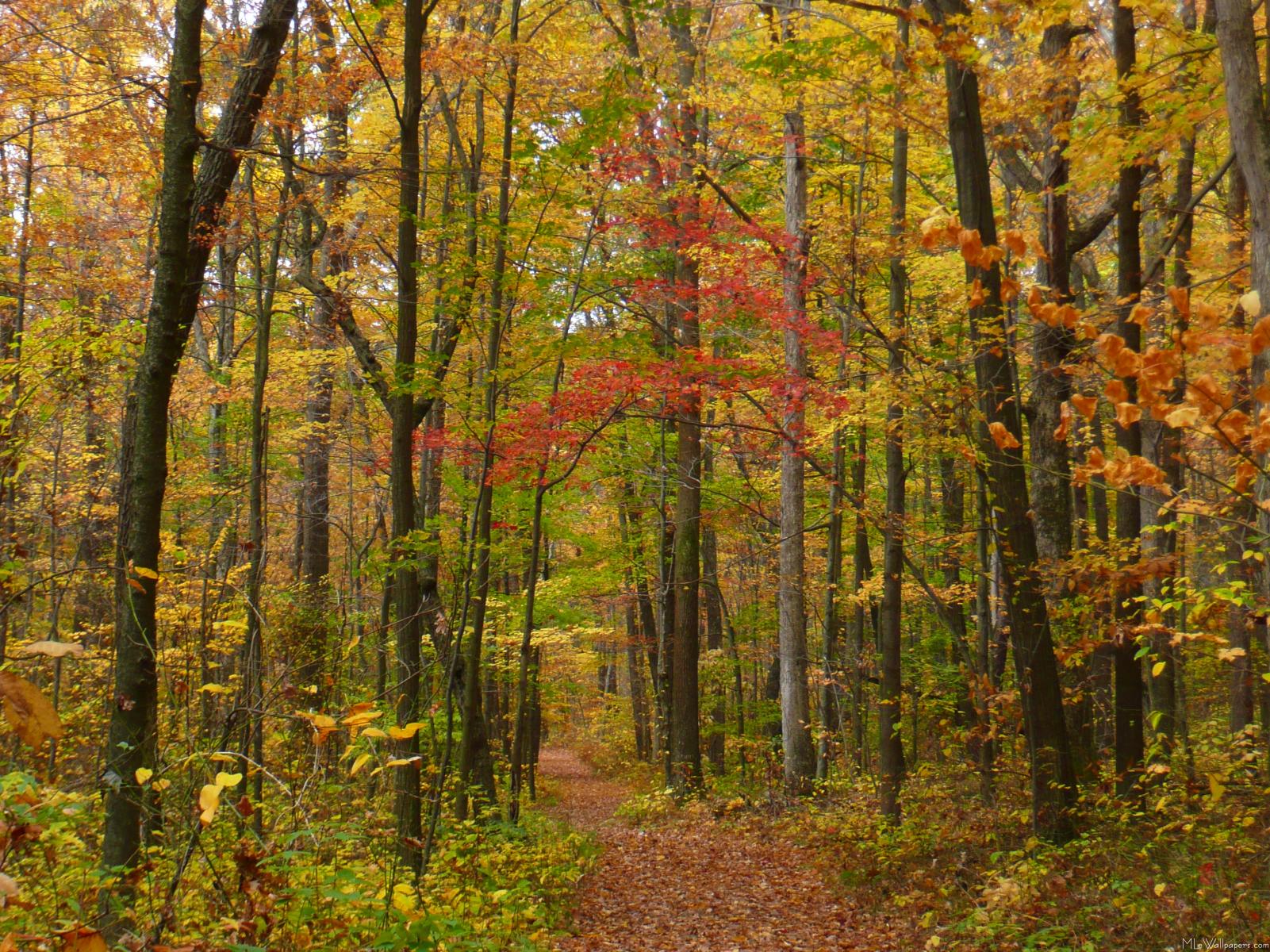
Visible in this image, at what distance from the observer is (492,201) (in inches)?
436

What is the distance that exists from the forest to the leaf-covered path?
0.22 feet

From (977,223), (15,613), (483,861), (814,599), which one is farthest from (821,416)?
(15,613)

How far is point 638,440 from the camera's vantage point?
1499 centimetres

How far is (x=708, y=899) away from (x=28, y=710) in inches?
279

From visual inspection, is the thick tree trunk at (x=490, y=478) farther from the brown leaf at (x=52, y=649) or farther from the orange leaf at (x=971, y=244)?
the brown leaf at (x=52, y=649)

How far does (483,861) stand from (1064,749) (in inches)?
182

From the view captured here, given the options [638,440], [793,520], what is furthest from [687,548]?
[638,440]

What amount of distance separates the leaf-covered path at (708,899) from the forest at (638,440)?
0.07 metres

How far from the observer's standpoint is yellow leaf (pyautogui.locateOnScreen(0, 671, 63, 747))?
1.70m

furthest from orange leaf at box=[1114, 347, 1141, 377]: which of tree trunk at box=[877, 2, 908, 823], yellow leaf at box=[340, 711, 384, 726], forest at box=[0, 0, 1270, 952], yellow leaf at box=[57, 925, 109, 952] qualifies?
tree trunk at box=[877, 2, 908, 823]

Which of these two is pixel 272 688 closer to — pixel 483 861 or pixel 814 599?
pixel 483 861

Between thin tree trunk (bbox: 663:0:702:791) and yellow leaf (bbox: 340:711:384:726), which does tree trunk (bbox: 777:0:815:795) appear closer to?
thin tree trunk (bbox: 663:0:702:791)

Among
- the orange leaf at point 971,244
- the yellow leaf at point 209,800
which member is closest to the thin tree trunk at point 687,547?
the orange leaf at point 971,244

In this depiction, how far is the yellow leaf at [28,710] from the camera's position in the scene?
5.59 feet
